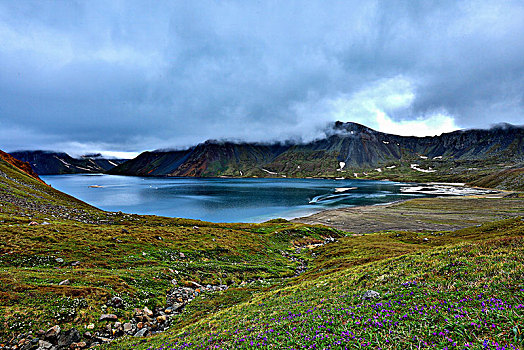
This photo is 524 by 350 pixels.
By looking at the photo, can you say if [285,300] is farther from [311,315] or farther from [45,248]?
[45,248]

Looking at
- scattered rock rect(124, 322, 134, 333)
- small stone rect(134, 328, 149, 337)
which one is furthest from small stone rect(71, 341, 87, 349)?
small stone rect(134, 328, 149, 337)

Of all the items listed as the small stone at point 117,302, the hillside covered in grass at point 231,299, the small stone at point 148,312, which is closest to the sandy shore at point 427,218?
the hillside covered in grass at point 231,299

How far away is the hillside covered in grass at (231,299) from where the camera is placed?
364 inches

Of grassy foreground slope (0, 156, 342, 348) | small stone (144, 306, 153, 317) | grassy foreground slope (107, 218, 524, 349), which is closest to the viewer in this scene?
grassy foreground slope (107, 218, 524, 349)

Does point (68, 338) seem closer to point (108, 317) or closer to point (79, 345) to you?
point (79, 345)

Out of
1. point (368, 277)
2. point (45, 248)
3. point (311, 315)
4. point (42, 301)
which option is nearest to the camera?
point (311, 315)

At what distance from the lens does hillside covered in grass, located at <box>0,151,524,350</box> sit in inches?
364

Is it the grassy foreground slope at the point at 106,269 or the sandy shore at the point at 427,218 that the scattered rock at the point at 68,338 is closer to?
the grassy foreground slope at the point at 106,269

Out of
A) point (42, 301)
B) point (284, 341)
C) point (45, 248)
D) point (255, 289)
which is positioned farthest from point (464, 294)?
point (45, 248)

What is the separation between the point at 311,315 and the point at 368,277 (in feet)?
25.1

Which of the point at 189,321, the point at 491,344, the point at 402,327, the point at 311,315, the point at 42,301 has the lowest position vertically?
the point at 189,321

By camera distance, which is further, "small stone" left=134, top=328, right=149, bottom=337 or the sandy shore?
the sandy shore

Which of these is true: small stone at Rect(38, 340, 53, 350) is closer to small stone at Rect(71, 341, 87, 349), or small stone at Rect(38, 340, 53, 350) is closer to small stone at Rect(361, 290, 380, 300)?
small stone at Rect(71, 341, 87, 349)

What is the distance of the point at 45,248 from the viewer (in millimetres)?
27438
